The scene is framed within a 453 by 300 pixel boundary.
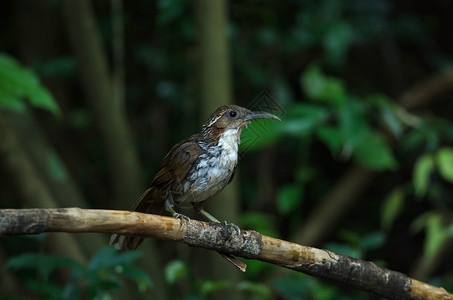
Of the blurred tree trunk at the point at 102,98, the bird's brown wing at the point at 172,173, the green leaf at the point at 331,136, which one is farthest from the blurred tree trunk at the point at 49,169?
the bird's brown wing at the point at 172,173

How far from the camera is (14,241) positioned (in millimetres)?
4844

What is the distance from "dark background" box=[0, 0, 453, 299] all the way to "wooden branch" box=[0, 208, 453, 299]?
0.74 m

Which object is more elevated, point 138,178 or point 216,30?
point 216,30

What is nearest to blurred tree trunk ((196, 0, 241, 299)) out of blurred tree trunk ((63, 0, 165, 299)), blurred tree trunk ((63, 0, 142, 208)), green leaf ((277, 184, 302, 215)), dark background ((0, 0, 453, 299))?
dark background ((0, 0, 453, 299))

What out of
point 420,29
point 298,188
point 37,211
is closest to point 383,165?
point 298,188

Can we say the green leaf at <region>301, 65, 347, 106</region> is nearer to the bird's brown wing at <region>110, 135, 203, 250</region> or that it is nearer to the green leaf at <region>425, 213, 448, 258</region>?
the green leaf at <region>425, 213, 448, 258</region>

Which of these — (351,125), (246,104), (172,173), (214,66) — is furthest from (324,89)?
(172,173)

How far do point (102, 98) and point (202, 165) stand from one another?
5.92 feet

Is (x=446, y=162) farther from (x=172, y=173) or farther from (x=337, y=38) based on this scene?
(x=172, y=173)

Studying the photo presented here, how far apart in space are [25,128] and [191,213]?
2.24m

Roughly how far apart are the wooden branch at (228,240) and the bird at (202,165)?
157mm

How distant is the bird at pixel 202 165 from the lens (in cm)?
190

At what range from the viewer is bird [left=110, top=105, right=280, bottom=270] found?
74.9 inches

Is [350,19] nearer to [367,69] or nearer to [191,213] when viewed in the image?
[367,69]
